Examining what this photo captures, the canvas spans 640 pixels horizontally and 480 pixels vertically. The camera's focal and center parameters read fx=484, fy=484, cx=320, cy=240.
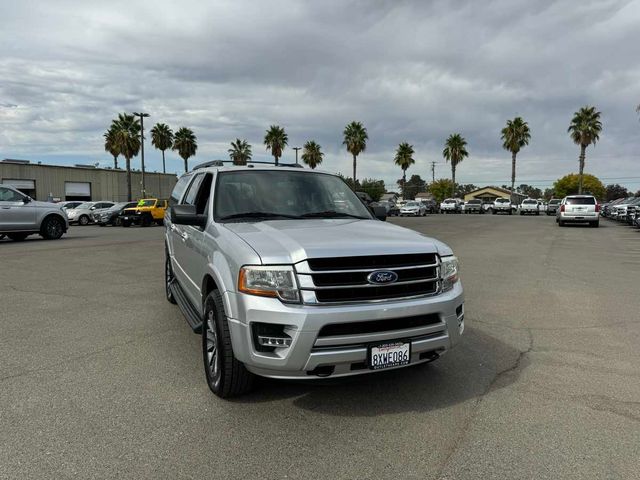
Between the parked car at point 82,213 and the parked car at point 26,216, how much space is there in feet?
42.9

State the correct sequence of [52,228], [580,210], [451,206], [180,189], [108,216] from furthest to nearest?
[451,206], [108,216], [580,210], [52,228], [180,189]

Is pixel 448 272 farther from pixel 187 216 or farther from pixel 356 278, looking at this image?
pixel 187 216

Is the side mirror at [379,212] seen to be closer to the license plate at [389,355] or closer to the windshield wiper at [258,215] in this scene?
the windshield wiper at [258,215]

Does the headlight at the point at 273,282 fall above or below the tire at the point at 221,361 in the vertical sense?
above

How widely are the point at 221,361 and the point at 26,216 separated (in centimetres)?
1598

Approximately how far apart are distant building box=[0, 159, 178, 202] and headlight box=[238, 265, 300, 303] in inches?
1903

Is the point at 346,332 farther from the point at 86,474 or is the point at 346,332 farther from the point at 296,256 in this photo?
the point at 86,474

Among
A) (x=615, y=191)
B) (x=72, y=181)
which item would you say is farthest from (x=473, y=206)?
(x=615, y=191)

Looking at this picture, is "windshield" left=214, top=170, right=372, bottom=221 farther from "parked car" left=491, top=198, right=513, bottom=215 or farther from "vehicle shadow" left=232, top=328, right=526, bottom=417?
"parked car" left=491, top=198, right=513, bottom=215

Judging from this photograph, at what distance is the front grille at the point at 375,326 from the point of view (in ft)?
10.5

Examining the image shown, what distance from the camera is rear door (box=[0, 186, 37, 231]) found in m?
15.8

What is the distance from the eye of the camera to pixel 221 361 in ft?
11.8

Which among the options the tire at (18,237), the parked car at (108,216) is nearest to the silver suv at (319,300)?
the tire at (18,237)

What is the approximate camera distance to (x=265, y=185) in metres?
4.87
